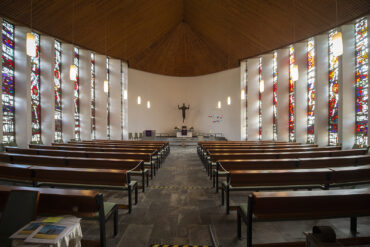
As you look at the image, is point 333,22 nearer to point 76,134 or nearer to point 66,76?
point 66,76

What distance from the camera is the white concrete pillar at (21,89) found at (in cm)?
646

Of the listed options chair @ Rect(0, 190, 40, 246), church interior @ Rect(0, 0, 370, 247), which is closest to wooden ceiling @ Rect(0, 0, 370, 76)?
church interior @ Rect(0, 0, 370, 247)

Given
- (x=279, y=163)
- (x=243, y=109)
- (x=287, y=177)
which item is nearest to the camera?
(x=287, y=177)

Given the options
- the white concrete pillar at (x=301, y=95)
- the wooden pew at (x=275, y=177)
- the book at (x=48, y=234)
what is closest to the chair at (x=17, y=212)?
the book at (x=48, y=234)

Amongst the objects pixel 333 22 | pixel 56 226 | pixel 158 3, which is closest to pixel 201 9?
pixel 158 3

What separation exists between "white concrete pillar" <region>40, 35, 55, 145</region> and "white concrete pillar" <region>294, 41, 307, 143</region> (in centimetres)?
1044

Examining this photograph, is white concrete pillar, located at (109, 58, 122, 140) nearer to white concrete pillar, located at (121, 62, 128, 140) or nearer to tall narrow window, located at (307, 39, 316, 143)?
white concrete pillar, located at (121, 62, 128, 140)

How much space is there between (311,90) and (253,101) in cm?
374

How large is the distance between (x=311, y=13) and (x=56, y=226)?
8.50m

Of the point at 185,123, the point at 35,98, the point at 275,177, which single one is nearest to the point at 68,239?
the point at 275,177

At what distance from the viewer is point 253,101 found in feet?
38.6

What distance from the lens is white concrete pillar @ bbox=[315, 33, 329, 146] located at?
7484mm

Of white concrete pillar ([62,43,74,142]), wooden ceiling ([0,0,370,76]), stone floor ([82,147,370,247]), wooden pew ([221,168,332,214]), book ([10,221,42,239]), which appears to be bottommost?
stone floor ([82,147,370,247])

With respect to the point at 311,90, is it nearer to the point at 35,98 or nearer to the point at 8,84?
the point at 35,98
